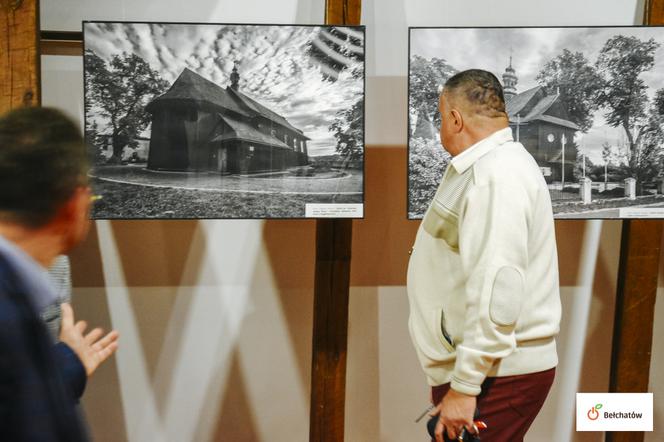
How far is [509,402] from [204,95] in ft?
5.47

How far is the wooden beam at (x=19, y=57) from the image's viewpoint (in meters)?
2.54

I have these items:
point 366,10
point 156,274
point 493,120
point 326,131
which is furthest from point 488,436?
point 366,10

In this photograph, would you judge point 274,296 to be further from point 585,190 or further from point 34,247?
point 34,247

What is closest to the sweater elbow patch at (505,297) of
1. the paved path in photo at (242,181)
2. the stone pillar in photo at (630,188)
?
the paved path in photo at (242,181)

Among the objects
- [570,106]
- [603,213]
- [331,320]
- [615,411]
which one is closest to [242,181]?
[331,320]

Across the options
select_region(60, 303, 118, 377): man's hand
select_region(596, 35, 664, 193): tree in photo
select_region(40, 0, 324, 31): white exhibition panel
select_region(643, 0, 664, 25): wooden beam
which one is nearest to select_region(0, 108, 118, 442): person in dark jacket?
select_region(60, 303, 118, 377): man's hand

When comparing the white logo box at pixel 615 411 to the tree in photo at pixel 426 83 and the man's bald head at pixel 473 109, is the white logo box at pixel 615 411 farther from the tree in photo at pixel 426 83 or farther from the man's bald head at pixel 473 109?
the man's bald head at pixel 473 109

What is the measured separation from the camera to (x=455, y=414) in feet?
6.13

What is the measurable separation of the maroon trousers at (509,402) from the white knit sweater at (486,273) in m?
0.04

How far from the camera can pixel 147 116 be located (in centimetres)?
262

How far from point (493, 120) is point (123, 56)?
1517mm

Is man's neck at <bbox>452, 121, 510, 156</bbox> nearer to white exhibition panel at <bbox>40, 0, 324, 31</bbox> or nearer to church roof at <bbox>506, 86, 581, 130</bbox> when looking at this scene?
church roof at <bbox>506, 86, 581, 130</bbox>

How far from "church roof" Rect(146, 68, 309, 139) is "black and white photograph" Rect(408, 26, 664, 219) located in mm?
714

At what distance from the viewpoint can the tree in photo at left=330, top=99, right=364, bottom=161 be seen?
2.67 metres
